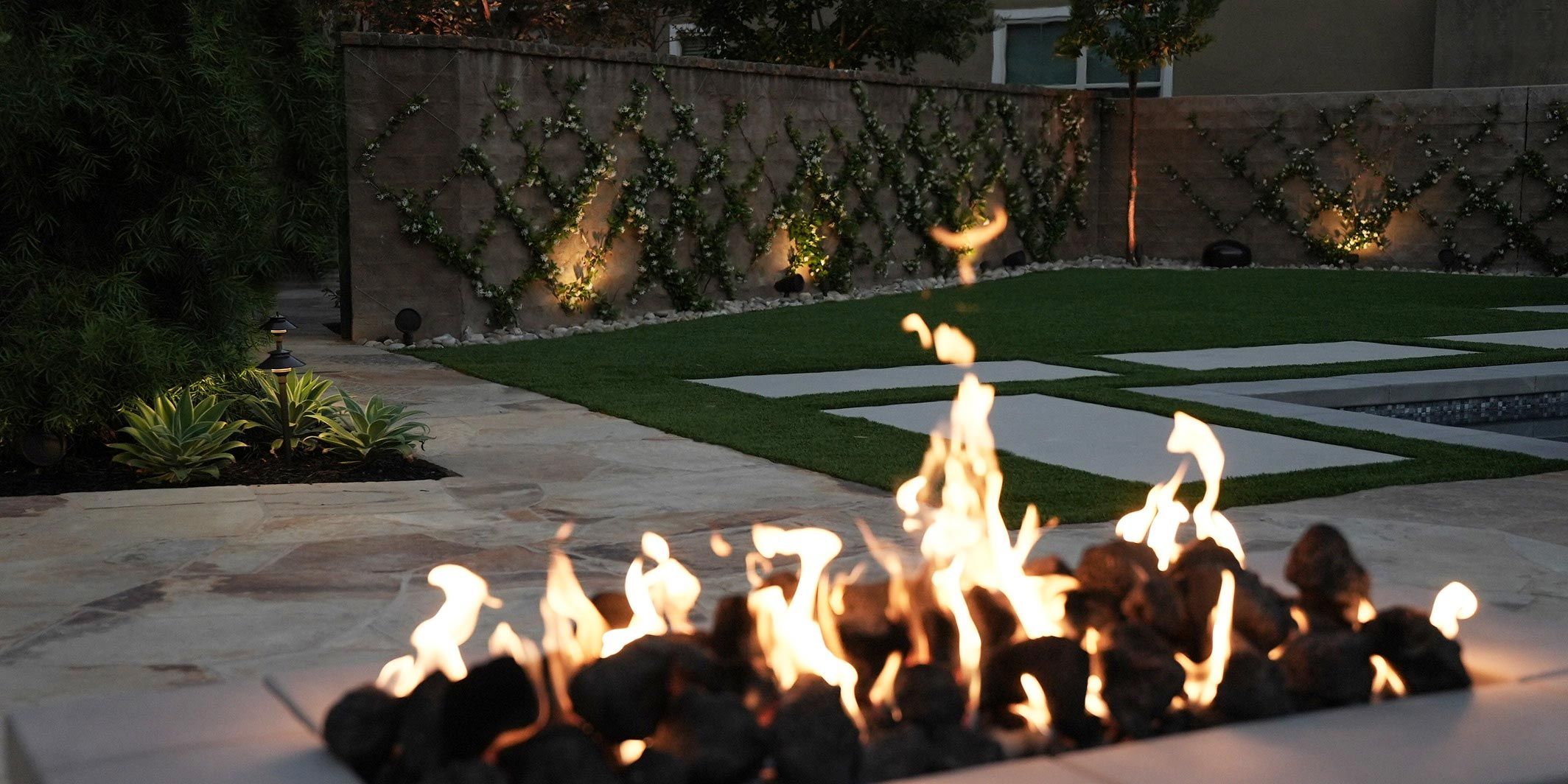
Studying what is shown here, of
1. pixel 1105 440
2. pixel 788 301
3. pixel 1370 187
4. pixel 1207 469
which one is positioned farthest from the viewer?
pixel 1370 187

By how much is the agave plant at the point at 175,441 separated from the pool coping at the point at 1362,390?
425cm

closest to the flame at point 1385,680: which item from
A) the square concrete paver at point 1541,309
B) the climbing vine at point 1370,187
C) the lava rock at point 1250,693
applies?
the lava rock at point 1250,693

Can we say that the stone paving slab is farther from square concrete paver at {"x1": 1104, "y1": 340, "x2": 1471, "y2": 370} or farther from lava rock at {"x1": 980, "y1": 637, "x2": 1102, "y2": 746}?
square concrete paver at {"x1": 1104, "y1": 340, "x2": 1471, "y2": 370}

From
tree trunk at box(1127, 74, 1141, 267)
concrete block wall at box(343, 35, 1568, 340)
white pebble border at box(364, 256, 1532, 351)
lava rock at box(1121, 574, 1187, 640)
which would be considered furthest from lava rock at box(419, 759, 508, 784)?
tree trunk at box(1127, 74, 1141, 267)

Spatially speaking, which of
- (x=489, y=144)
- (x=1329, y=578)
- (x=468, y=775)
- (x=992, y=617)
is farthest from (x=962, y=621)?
(x=489, y=144)

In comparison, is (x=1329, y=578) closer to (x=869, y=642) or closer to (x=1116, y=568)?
(x=1116, y=568)

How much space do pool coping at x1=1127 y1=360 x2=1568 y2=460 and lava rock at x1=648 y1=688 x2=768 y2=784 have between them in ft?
16.7

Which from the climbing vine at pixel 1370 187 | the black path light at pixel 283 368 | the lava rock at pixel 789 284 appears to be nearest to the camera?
Answer: the black path light at pixel 283 368

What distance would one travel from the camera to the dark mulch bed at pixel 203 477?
5.43 m

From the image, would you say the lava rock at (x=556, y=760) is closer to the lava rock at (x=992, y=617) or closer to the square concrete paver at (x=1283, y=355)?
the lava rock at (x=992, y=617)

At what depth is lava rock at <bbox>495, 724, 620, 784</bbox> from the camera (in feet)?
6.16

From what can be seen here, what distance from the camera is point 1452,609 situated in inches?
98.0

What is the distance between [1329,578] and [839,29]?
17053 mm

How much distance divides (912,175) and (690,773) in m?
13.7
